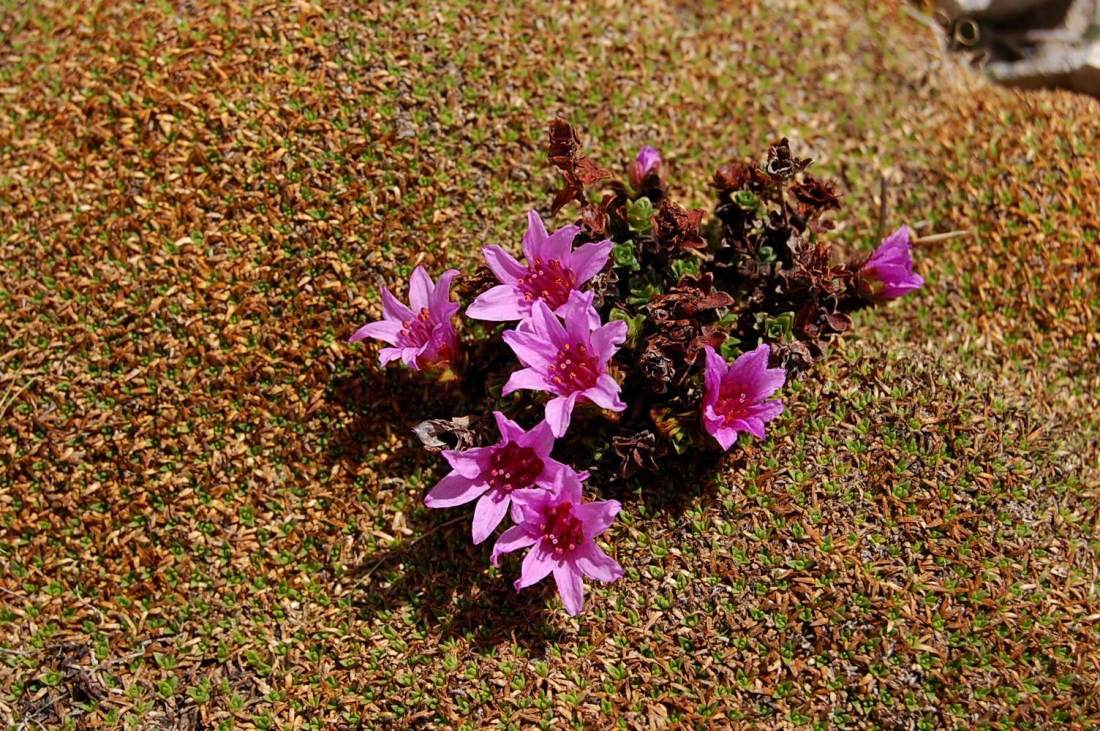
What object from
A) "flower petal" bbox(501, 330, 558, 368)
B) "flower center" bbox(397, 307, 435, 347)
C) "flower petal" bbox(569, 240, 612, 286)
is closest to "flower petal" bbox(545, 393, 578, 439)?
"flower petal" bbox(501, 330, 558, 368)

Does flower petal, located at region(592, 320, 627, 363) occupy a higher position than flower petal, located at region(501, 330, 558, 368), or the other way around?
flower petal, located at region(592, 320, 627, 363)

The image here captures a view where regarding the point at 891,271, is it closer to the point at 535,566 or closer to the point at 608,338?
the point at 608,338

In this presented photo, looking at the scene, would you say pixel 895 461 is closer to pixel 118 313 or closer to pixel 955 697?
pixel 955 697

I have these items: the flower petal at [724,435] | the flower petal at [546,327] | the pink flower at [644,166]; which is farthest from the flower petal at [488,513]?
the pink flower at [644,166]

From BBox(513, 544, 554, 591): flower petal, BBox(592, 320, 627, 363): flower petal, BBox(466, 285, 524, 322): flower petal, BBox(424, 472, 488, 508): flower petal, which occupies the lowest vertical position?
BBox(513, 544, 554, 591): flower petal

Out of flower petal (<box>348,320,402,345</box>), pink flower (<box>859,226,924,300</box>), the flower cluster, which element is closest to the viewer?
the flower cluster

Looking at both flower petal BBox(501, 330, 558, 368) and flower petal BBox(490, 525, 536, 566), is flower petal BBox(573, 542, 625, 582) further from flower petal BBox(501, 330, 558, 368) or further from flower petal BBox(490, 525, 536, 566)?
flower petal BBox(501, 330, 558, 368)
